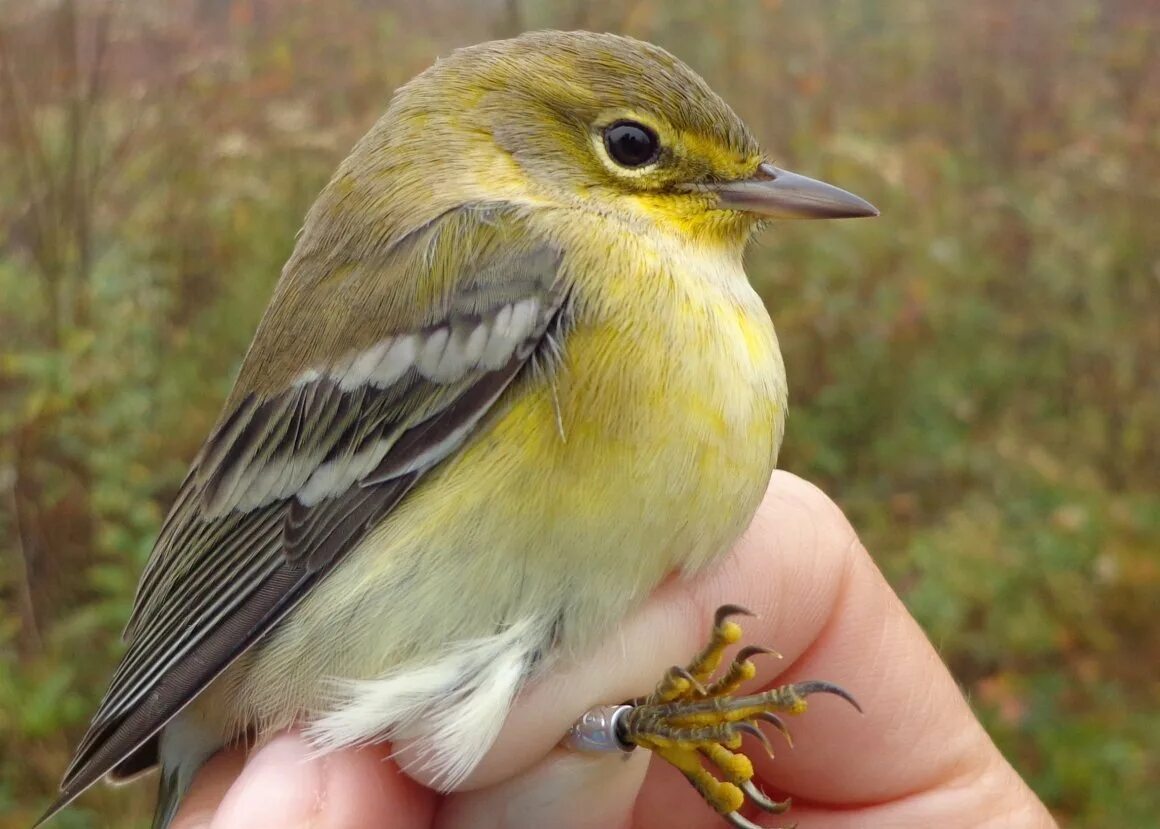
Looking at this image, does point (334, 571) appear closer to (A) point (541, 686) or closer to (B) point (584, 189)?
(A) point (541, 686)

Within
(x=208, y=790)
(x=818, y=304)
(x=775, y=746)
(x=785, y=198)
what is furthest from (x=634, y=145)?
(x=818, y=304)

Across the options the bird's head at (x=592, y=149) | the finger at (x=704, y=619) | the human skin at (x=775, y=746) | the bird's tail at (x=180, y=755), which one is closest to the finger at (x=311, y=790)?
the human skin at (x=775, y=746)

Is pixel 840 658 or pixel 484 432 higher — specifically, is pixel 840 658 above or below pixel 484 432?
below

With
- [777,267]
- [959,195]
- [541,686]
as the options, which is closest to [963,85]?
[959,195]

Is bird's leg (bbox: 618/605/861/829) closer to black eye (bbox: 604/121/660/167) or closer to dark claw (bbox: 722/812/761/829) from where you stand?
dark claw (bbox: 722/812/761/829)

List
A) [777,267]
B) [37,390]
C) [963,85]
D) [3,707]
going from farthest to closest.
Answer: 1. [963,85]
2. [777,267]
3. [37,390]
4. [3,707]

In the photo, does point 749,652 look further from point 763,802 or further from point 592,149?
point 592,149
